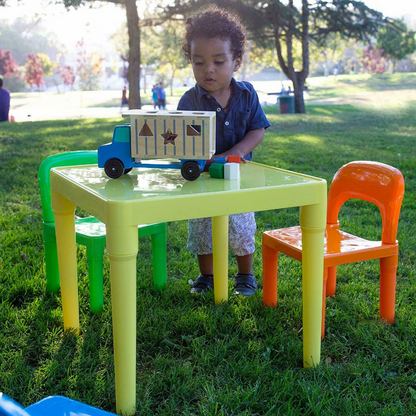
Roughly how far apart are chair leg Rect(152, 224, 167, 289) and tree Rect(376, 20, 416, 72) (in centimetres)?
1424

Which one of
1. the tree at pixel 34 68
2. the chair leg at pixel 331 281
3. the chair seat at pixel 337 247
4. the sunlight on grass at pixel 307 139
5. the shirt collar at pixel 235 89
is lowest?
the chair leg at pixel 331 281

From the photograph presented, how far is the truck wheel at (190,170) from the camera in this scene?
5.60 feet

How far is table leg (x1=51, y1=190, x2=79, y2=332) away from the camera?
197 cm

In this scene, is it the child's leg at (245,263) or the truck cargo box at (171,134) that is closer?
the truck cargo box at (171,134)

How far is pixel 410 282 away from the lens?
2686 millimetres

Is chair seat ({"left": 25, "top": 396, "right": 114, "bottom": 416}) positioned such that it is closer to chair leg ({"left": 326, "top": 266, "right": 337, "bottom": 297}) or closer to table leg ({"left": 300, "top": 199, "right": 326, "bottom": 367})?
table leg ({"left": 300, "top": 199, "right": 326, "bottom": 367})

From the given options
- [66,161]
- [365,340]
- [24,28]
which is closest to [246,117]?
[66,161]

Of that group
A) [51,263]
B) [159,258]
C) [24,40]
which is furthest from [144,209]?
[24,40]

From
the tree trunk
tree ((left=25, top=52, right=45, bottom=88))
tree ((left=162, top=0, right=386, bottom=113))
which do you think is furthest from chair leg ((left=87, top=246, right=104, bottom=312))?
tree ((left=25, top=52, right=45, bottom=88))

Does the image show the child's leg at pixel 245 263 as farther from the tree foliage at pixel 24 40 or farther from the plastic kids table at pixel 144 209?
the tree foliage at pixel 24 40

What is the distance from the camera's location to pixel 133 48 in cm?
1327

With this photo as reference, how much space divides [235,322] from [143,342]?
45cm

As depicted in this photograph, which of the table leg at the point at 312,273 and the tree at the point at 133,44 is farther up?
the tree at the point at 133,44

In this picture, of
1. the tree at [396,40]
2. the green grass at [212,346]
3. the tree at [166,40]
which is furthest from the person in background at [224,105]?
the tree at [396,40]
